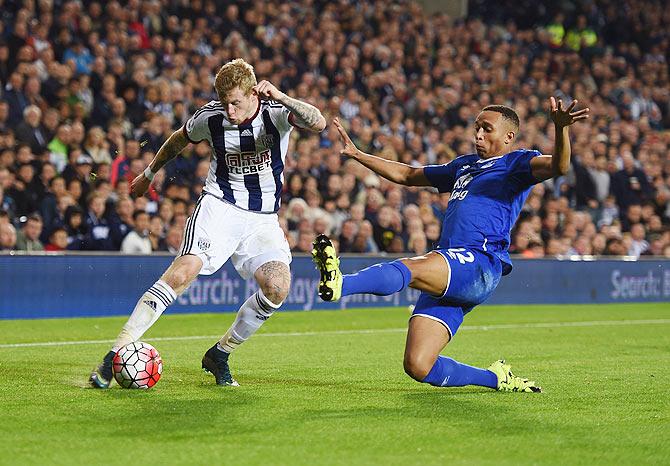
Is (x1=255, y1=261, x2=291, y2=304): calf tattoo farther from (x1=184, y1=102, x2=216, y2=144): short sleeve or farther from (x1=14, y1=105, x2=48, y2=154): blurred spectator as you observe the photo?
(x1=14, y1=105, x2=48, y2=154): blurred spectator

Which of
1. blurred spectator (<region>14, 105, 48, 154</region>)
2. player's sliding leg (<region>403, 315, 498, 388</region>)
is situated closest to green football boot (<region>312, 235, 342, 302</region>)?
player's sliding leg (<region>403, 315, 498, 388</region>)

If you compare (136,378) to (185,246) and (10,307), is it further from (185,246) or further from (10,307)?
(10,307)

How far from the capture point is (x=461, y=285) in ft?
23.3

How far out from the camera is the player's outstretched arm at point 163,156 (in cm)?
825

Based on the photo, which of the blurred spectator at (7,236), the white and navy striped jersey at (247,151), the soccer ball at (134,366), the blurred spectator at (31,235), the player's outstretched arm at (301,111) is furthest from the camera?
the blurred spectator at (31,235)

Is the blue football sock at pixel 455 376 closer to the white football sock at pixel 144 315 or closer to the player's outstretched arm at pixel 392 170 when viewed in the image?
the player's outstretched arm at pixel 392 170

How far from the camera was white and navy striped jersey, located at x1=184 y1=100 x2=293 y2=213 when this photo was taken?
8125 millimetres

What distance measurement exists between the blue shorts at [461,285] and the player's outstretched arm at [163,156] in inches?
84.4

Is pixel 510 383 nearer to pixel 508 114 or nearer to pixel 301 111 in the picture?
pixel 508 114

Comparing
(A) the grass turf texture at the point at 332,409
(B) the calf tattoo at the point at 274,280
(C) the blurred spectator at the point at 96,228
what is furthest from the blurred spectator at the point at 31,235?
(B) the calf tattoo at the point at 274,280

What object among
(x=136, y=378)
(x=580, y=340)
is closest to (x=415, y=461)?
(x=136, y=378)

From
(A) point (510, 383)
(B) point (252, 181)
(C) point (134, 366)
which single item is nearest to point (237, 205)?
(B) point (252, 181)

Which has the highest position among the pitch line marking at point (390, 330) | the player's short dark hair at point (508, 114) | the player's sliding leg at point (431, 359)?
the player's short dark hair at point (508, 114)

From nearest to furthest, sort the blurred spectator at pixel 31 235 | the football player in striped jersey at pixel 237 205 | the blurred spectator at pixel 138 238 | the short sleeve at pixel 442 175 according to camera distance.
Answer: the football player in striped jersey at pixel 237 205
the short sleeve at pixel 442 175
the blurred spectator at pixel 31 235
the blurred spectator at pixel 138 238
